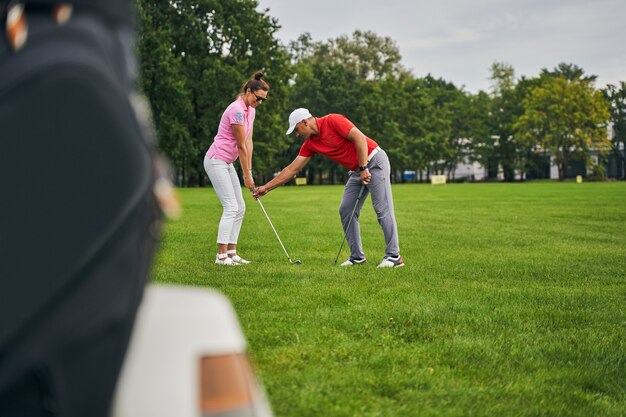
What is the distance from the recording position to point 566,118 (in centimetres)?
9250

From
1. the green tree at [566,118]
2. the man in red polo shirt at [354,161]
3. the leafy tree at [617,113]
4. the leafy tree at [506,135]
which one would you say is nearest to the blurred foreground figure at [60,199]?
the man in red polo shirt at [354,161]

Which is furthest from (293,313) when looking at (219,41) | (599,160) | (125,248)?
(599,160)

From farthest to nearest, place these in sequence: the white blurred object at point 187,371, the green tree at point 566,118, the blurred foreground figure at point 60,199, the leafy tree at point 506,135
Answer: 1. the leafy tree at point 506,135
2. the green tree at point 566,118
3. the white blurred object at point 187,371
4. the blurred foreground figure at point 60,199

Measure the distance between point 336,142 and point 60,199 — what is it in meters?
9.33

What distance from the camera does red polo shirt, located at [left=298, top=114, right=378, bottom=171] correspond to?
10.2m

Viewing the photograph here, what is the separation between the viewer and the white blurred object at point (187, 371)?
1191 millimetres

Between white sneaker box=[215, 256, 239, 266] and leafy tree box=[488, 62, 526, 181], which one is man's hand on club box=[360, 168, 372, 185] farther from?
leafy tree box=[488, 62, 526, 181]

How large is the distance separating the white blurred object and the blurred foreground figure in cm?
14

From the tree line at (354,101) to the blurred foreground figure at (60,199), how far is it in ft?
175

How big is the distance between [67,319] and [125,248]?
126mm

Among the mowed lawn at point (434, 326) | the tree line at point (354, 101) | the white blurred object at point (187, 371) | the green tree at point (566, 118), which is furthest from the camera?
the green tree at point (566, 118)

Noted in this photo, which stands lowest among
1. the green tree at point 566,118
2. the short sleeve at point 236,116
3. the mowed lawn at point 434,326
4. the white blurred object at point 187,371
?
the mowed lawn at point 434,326

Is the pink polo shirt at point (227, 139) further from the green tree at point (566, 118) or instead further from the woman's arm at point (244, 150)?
the green tree at point (566, 118)

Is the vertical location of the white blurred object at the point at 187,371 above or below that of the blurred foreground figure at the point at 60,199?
below
